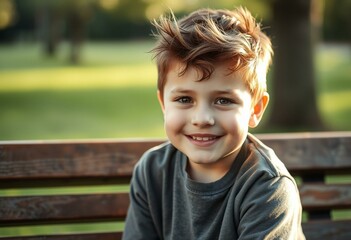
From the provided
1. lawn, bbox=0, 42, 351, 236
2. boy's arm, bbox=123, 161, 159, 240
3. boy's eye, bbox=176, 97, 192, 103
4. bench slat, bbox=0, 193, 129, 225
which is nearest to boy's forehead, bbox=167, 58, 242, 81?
boy's eye, bbox=176, 97, 192, 103

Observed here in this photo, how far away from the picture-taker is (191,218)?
2494mm

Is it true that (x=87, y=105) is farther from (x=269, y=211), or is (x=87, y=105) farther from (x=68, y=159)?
(x=269, y=211)

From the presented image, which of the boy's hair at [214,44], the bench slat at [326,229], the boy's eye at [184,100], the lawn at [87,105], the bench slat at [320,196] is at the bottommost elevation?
the lawn at [87,105]

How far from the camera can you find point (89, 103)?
51.3ft

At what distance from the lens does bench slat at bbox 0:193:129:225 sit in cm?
274

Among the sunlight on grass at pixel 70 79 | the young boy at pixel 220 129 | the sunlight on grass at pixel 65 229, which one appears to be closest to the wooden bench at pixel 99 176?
the young boy at pixel 220 129

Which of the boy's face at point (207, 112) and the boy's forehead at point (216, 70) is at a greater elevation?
the boy's forehead at point (216, 70)

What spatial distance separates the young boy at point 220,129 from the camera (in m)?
2.28

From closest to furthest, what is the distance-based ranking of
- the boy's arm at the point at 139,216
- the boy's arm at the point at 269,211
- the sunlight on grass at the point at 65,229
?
the boy's arm at the point at 269,211
the boy's arm at the point at 139,216
the sunlight on grass at the point at 65,229

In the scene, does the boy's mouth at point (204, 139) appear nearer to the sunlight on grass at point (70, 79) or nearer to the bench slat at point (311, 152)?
the bench slat at point (311, 152)

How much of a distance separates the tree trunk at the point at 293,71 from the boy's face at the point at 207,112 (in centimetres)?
821

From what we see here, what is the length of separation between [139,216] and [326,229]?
1003 mm

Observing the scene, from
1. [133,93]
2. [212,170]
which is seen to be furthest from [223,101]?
[133,93]

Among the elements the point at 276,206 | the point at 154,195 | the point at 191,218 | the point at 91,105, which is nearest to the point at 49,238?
the point at 154,195
